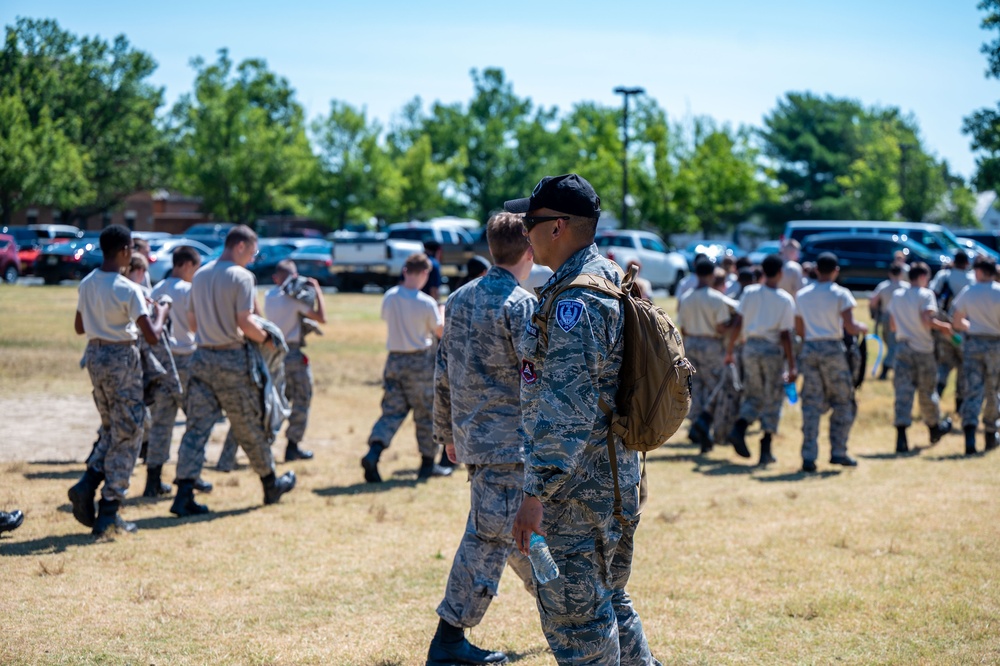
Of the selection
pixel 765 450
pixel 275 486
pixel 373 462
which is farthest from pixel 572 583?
pixel 765 450

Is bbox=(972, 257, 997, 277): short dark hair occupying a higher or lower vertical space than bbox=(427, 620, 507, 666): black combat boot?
higher

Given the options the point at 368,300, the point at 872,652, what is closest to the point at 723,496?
the point at 872,652

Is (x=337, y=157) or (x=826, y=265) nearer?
(x=826, y=265)

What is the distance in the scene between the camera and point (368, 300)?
3231 cm

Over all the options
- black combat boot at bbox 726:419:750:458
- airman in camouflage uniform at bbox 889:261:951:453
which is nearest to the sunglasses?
black combat boot at bbox 726:419:750:458

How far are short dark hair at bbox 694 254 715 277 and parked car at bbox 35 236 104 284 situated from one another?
90.8 feet

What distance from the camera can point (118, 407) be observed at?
7.25m

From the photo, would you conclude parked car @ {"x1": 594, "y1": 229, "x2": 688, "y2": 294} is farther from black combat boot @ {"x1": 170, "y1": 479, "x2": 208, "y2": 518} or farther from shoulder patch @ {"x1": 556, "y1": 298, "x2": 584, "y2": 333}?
shoulder patch @ {"x1": 556, "y1": 298, "x2": 584, "y2": 333}

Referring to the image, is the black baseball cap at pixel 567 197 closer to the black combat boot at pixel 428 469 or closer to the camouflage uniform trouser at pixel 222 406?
the camouflage uniform trouser at pixel 222 406

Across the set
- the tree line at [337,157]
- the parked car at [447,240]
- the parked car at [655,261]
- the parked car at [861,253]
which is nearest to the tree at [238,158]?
the tree line at [337,157]

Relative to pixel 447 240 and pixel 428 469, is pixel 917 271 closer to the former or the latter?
pixel 428 469

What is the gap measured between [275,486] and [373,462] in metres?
1.41

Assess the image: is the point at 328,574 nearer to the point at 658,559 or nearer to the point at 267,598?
the point at 267,598

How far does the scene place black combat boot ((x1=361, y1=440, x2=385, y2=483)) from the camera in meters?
9.69
